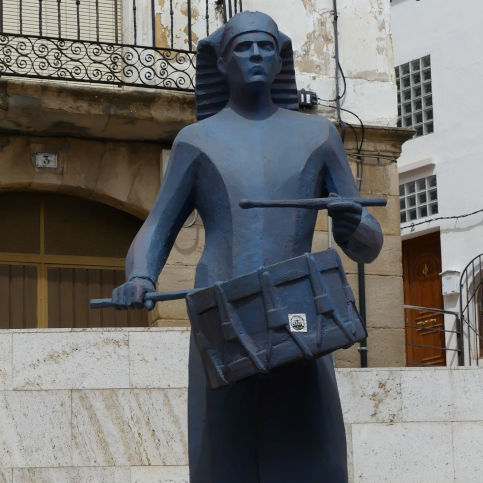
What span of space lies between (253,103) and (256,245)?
27.8 inches

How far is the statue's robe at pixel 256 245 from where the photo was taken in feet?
22.2

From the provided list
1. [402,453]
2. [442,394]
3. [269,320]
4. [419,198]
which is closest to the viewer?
[269,320]

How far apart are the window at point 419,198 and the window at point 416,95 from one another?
75cm

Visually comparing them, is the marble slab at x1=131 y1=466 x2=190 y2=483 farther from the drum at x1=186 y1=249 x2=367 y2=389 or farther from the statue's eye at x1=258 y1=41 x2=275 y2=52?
the drum at x1=186 y1=249 x2=367 y2=389

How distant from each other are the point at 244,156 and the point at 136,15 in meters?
10.7

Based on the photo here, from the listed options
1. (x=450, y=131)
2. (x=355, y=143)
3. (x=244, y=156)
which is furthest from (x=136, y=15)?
(x=244, y=156)

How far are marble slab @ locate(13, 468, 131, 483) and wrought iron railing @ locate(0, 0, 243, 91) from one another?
5568 mm

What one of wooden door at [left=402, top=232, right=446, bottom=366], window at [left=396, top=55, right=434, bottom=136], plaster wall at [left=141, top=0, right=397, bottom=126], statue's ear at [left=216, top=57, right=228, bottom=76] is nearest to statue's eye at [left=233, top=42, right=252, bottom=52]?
statue's ear at [left=216, top=57, right=228, bottom=76]

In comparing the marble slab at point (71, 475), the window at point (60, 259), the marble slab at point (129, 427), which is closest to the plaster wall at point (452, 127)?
the window at point (60, 259)

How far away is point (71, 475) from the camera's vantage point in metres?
11.6

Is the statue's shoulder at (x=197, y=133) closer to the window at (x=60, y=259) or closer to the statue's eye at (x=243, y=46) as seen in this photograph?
the statue's eye at (x=243, y=46)

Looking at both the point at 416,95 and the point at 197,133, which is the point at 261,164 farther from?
the point at 416,95

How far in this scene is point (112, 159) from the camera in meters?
17.4

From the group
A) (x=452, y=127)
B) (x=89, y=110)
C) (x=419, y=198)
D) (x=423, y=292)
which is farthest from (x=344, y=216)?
(x=419, y=198)
